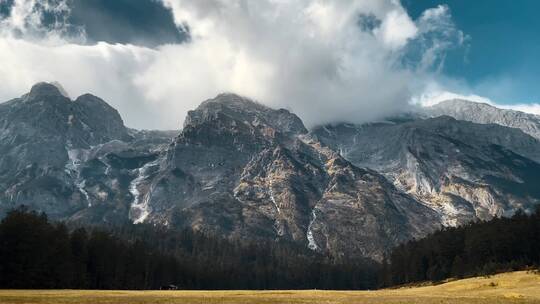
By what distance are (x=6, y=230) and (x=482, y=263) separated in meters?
148

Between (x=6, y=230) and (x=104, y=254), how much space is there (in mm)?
51156

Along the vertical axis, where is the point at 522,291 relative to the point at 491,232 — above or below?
below

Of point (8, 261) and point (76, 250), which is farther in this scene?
point (76, 250)

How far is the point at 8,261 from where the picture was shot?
406 feet

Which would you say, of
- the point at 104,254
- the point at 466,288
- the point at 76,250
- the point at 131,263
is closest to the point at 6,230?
the point at 76,250

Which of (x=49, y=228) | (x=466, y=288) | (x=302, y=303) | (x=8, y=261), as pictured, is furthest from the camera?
(x=49, y=228)

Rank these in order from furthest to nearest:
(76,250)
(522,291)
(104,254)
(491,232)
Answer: (491,232)
(104,254)
(76,250)
(522,291)

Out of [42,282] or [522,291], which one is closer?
[522,291]

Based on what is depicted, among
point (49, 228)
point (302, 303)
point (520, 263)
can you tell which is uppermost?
point (49, 228)

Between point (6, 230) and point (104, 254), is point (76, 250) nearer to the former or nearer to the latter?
point (104, 254)

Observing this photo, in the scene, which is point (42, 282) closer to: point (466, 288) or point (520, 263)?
point (466, 288)

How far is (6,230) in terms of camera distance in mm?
125750

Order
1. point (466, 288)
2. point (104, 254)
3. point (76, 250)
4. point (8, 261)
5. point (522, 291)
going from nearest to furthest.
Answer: point (522, 291) → point (466, 288) → point (8, 261) → point (76, 250) → point (104, 254)

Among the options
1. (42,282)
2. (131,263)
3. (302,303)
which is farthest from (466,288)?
(131,263)
